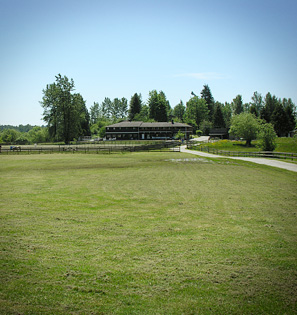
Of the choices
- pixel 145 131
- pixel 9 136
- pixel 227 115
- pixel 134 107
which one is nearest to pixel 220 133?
pixel 145 131

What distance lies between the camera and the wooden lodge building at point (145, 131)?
372 ft

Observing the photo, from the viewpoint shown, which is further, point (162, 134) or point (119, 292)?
point (162, 134)

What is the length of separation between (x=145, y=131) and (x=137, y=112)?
3648 cm

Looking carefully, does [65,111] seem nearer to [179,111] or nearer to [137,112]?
[137,112]

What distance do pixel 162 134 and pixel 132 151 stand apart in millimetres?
59553

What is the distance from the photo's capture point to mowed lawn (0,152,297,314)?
203 inches

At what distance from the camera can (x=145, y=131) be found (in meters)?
115

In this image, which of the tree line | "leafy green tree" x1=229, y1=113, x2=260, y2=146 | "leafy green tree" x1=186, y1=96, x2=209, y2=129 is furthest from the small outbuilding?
"leafy green tree" x1=229, y1=113, x2=260, y2=146

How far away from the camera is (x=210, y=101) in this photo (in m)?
158

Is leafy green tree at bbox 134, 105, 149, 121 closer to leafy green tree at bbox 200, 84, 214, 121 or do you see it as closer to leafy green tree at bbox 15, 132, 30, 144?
leafy green tree at bbox 200, 84, 214, 121

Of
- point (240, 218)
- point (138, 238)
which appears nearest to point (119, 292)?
point (138, 238)

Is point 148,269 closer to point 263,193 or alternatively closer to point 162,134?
point 263,193

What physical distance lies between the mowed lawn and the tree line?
8114 cm

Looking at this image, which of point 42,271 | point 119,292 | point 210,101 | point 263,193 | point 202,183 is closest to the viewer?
point 119,292
